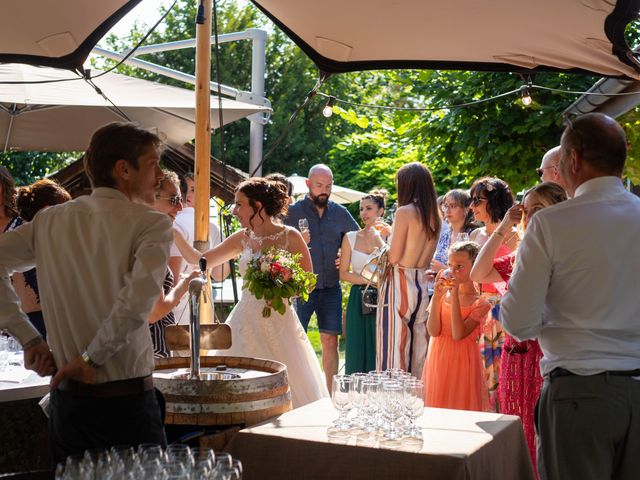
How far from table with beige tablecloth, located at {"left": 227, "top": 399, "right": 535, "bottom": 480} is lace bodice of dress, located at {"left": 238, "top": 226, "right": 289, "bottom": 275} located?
7.45ft

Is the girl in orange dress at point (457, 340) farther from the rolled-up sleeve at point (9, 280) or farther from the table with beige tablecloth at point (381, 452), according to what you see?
the rolled-up sleeve at point (9, 280)

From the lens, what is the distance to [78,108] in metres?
8.55

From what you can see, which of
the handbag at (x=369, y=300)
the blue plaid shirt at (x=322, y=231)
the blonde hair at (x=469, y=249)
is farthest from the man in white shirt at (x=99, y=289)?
the blue plaid shirt at (x=322, y=231)

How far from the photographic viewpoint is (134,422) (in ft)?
8.84

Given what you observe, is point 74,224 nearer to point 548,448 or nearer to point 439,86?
point 548,448

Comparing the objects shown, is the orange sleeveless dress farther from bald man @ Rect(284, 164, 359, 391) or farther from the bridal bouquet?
bald man @ Rect(284, 164, 359, 391)

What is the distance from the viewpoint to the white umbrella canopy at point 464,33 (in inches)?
A: 159

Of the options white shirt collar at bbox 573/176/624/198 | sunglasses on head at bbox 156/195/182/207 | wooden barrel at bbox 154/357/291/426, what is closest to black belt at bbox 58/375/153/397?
wooden barrel at bbox 154/357/291/426

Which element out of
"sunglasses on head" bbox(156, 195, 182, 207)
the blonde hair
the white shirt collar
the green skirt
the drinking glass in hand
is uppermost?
the white shirt collar

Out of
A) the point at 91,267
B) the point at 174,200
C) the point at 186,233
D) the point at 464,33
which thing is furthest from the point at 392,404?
the point at 186,233

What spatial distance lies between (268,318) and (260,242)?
0.54 metres

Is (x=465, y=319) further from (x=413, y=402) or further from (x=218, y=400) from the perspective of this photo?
(x=218, y=400)

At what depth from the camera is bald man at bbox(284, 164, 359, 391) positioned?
745cm

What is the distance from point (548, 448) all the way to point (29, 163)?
20.1 meters
